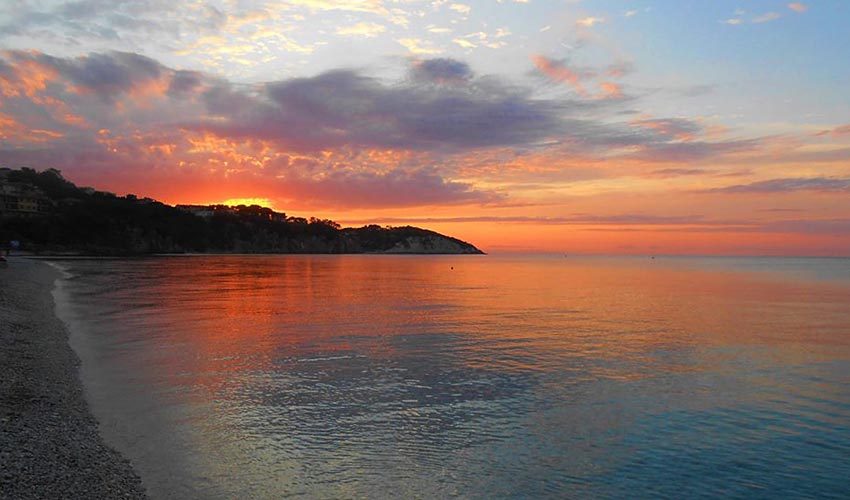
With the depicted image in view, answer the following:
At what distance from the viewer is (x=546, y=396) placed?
1758 centimetres

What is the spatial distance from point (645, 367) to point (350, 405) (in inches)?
497

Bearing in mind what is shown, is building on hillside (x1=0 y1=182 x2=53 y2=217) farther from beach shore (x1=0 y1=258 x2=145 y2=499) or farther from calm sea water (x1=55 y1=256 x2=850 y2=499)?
beach shore (x1=0 y1=258 x2=145 y2=499)

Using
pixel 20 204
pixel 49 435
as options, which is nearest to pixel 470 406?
pixel 49 435

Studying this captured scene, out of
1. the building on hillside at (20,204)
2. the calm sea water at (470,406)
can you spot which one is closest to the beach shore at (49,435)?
the calm sea water at (470,406)

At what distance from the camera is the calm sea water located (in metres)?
11.2

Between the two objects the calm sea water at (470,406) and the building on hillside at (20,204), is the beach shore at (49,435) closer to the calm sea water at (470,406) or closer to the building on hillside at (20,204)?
the calm sea water at (470,406)

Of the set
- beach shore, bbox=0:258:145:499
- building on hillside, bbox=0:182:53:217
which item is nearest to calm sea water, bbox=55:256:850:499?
beach shore, bbox=0:258:145:499

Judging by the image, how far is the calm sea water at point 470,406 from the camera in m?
11.2

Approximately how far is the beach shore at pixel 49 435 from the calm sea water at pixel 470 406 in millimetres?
579

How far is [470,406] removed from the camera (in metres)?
16.4

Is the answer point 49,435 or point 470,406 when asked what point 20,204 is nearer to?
point 49,435

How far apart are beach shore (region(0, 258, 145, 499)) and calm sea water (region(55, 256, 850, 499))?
58 centimetres

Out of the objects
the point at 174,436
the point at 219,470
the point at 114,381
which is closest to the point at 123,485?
the point at 219,470

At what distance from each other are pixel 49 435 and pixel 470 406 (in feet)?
34.2
